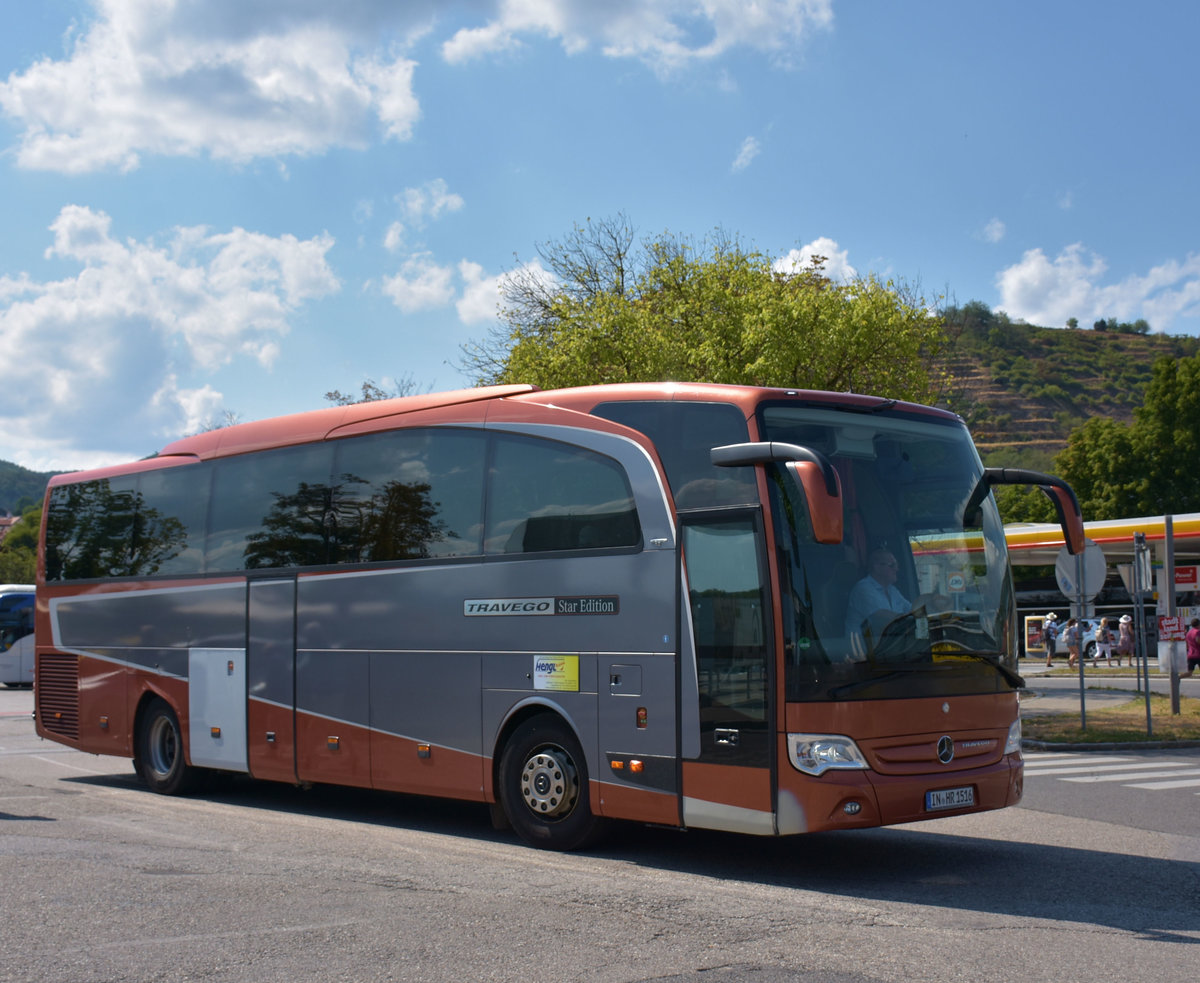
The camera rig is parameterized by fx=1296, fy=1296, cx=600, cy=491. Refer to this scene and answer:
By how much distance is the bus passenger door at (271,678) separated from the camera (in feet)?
41.3

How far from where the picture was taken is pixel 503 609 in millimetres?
10391

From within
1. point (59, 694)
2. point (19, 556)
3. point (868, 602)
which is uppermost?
point (19, 556)

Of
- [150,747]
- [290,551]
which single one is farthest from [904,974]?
[150,747]

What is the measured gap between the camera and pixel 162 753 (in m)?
14.5

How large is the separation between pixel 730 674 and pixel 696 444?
1630 millimetres

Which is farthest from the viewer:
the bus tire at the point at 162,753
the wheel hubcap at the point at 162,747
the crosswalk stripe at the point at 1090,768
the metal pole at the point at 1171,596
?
the metal pole at the point at 1171,596

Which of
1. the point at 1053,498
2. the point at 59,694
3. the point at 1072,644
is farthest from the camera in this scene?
the point at 1072,644

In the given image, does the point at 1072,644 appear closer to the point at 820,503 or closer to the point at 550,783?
the point at 550,783

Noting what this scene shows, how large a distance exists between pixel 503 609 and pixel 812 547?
2.88 metres

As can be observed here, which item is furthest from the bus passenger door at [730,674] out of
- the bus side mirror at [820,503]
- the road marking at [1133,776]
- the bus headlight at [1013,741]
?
the road marking at [1133,776]

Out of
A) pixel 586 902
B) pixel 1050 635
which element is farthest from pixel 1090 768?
pixel 1050 635

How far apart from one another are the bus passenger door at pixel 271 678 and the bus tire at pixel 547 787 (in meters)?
3.21

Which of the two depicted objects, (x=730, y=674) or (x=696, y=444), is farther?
(x=696, y=444)

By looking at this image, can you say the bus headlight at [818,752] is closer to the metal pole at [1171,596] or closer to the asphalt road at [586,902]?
the asphalt road at [586,902]
